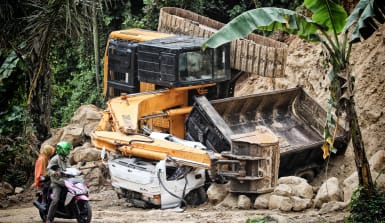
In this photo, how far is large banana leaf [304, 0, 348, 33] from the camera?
1082 cm

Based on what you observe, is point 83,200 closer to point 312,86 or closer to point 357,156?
point 357,156

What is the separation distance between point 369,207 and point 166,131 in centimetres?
545

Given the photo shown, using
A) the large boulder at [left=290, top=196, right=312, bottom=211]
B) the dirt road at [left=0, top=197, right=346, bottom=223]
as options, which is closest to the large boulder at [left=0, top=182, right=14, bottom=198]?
the dirt road at [left=0, top=197, right=346, bottom=223]

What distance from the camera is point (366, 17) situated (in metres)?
10.6

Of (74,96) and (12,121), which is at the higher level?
(12,121)

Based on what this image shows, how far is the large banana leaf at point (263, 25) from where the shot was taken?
10562 mm

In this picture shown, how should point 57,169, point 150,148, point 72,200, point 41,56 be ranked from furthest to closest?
point 41,56
point 150,148
point 72,200
point 57,169

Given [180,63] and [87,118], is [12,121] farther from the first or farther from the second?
[180,63]

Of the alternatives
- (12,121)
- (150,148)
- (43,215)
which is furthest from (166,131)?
(12,121)

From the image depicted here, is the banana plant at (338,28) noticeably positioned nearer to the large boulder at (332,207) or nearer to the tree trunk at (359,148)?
the tree trunk at (359,148)

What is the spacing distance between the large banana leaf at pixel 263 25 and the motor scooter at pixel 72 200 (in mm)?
2912

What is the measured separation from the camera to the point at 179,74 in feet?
49.3

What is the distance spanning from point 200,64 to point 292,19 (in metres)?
4.34

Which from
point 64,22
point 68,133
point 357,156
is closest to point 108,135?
point 64,22
